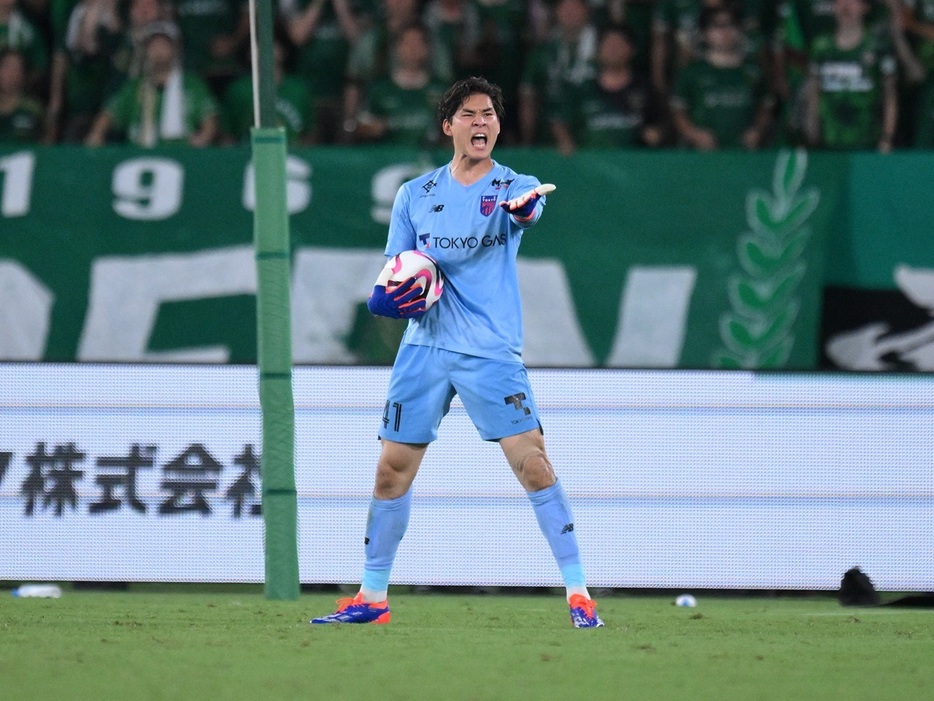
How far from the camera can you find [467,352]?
6.82 m

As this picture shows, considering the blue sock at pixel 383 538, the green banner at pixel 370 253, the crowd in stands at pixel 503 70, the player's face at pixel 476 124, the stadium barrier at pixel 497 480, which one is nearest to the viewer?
the player's face at pixel 476 124

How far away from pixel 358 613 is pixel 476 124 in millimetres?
2149

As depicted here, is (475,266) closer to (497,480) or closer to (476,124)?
(476,124)

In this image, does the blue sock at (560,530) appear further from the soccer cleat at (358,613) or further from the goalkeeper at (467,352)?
the soccer cleat at (358,613)

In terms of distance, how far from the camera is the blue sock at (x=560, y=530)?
6.82 m

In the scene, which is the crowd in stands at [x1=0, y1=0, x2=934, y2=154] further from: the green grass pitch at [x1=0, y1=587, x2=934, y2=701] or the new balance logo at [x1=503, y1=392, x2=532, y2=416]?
the new balance logo at [x1=503, y1=392, x2=532, y2=416]

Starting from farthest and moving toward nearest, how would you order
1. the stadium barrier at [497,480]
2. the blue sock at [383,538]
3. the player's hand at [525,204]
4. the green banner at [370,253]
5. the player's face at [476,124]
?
the green banner at [370,253] < the stadium barrier at [497,480] < the blue sock at [383,538] < the player's face at [476,124] < the player's hand at [525,204]

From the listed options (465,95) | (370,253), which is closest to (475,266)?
(465,95)

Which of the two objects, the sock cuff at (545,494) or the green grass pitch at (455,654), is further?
the sock cuff at (545,494)

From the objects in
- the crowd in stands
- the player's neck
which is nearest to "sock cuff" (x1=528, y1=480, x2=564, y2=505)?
the player's neck

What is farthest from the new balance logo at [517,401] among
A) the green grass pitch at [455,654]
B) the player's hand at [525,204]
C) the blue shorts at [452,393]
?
the green grass pitch at [455,654]

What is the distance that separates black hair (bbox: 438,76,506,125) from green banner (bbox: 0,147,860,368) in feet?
12.8

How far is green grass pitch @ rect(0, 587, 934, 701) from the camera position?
4.90 meters

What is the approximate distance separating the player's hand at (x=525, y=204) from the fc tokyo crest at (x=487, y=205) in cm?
24
